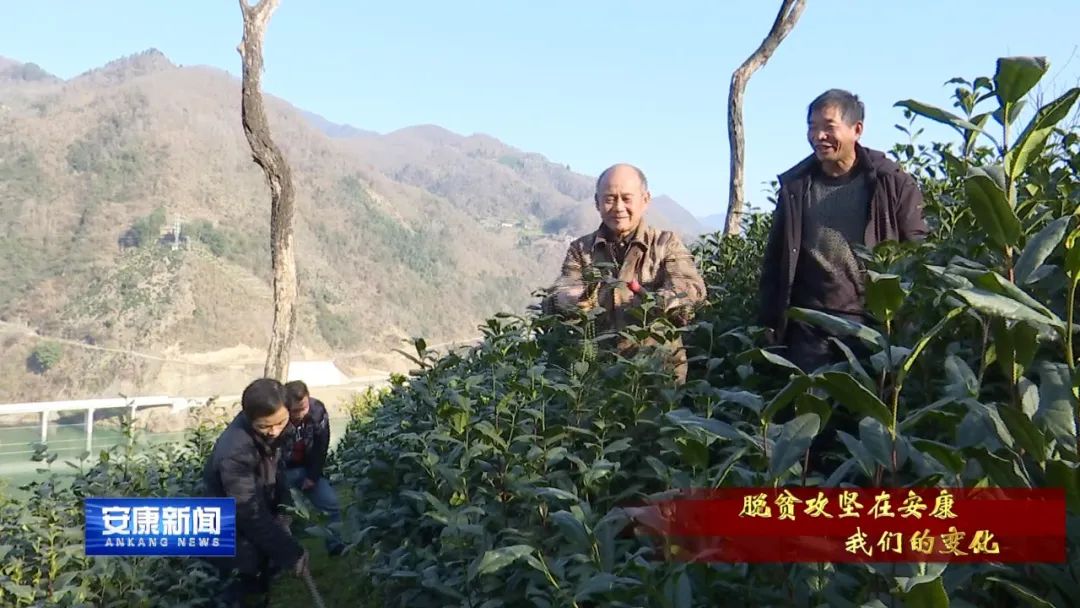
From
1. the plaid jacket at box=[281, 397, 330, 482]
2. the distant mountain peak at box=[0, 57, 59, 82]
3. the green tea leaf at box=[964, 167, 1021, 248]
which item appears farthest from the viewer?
the distant mountain peak at box=[0, 57, 59, 82]

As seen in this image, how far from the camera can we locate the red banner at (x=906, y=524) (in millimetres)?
1269

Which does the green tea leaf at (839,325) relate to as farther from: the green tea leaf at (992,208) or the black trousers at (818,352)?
the black trousers at (818,352)

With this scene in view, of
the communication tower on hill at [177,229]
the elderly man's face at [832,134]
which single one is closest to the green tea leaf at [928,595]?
the elderly man's face at [832,134]

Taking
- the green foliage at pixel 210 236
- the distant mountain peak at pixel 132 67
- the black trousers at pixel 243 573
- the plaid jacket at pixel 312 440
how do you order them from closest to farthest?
the black trousers at pixel 243 573 → the plaid jacket at pixel 312 440 → the green foliage at pixel 210 236 → the distant mountain peak at pixel 132 67

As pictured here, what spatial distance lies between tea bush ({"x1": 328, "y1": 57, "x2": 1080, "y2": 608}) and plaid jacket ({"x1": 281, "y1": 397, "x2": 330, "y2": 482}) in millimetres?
486

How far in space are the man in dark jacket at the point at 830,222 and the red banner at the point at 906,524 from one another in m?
1.86

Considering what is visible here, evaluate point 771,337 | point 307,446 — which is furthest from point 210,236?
point 771,337

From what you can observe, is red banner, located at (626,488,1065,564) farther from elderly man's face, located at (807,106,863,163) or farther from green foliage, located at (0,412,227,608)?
green foliage, located at (0,412,227,608)

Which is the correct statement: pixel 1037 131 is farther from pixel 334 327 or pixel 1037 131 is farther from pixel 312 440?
pixel 334 327

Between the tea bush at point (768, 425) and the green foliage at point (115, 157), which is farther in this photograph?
the green foliage at point (115, 157)

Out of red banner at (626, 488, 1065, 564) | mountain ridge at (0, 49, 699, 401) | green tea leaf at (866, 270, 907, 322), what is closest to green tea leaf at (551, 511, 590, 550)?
red banner at (626, 488, 1065, 564)

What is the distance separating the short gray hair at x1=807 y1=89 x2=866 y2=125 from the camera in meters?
3.25

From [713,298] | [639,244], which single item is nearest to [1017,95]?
[639,244]

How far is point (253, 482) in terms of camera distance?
13.3 feet
